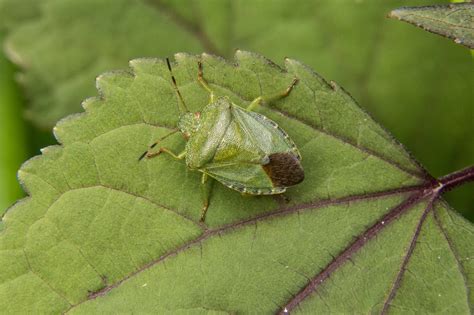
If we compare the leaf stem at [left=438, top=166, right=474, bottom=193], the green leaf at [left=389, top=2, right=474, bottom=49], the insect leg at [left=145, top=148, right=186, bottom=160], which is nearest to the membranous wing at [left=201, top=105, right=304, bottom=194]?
the insect leg at [left=145, top=148, right=186, bottom=160]

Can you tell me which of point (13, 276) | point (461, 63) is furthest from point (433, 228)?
point (13, 276)

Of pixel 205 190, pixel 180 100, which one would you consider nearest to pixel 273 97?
pixel 180 100

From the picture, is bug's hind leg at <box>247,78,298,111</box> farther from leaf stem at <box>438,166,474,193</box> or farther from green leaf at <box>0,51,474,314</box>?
leaf stem at <box>438,166,474,193</box>

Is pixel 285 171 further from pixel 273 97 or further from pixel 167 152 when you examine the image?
pixel 167 152

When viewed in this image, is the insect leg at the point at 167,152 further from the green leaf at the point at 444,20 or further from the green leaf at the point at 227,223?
the green leaf at the point at 444,20

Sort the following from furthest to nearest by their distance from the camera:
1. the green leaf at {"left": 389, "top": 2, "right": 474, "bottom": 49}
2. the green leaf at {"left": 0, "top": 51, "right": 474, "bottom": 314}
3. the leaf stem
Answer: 1. the leaf stem
2. the green leaf at {"left": 0, "top": 51, "right": 474, "bottom": 314}
3. the green leaf at {"left": 389, "top": 2, "right": 474, "bottom": 49}

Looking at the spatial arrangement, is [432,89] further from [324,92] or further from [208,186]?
[208,186]
